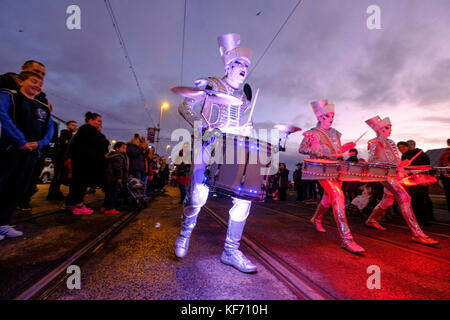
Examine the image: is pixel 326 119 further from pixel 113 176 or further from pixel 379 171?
pixel 113 176

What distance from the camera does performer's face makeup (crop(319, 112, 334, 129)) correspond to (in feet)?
10.9

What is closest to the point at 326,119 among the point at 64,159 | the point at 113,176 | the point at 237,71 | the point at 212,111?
the point at 237,71

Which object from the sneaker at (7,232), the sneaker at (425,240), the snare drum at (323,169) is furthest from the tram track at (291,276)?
the sneaker at (7,232)

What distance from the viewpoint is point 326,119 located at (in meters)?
3.35

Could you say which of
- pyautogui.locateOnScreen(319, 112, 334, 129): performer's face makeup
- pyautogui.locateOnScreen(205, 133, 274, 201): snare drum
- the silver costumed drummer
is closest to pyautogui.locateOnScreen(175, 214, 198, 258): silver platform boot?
the silver costumed drummer

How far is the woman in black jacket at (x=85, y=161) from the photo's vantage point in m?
3.98

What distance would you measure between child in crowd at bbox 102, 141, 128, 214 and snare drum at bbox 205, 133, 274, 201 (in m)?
3.37

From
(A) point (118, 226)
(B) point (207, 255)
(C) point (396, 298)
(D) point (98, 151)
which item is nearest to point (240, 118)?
(B) point (207, 255)

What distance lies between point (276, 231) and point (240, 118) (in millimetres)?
1993

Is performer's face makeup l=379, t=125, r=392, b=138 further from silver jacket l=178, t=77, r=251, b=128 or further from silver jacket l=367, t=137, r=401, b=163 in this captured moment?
silver jacket l=178, t=77, r=251, b=128

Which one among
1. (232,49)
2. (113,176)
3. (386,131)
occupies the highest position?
(232,49)

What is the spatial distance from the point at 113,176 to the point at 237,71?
3.59m
